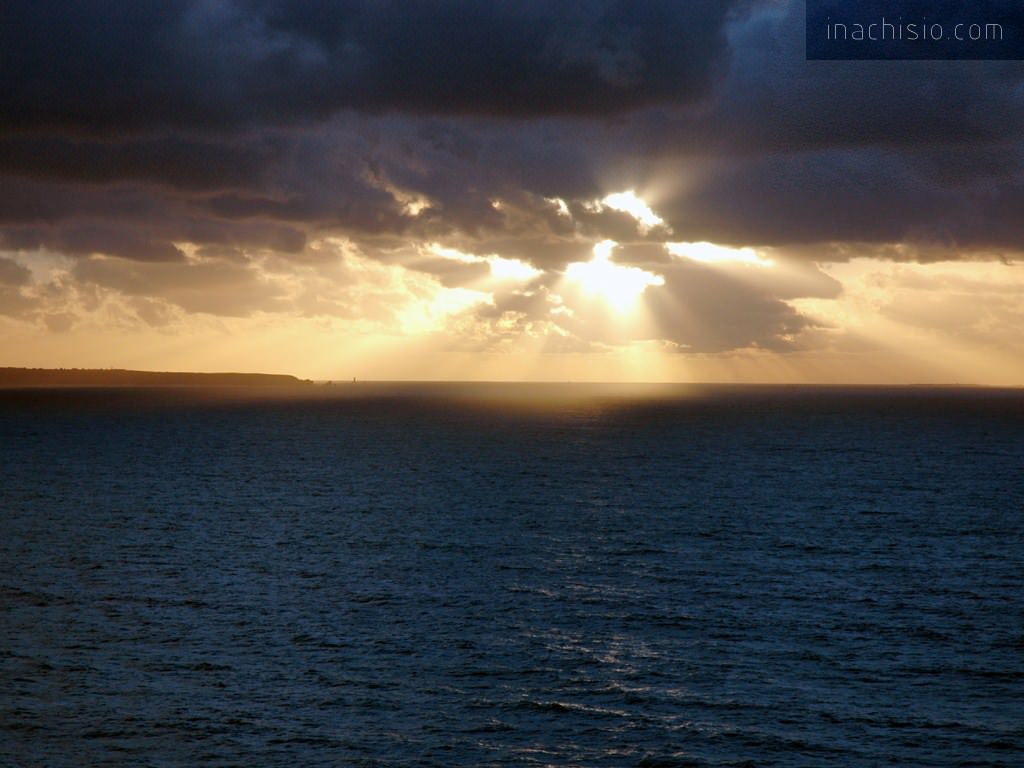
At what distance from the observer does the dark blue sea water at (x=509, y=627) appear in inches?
1374

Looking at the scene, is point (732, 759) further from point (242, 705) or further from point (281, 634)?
point (281, 634)

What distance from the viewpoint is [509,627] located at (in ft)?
160

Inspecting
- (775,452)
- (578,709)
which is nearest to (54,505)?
(578,709)

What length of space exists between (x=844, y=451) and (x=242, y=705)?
13650cm

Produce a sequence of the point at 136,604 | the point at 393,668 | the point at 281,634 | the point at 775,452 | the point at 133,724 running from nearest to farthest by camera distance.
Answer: the point at 133,724 → the point at 393,668 → the point at 281,634 → the point at 136,604 → the point at 775,452

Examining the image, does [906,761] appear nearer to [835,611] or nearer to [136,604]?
[835,611]

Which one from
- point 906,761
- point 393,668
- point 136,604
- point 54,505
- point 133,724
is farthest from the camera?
point 54,505

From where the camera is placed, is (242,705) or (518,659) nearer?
(242,705)

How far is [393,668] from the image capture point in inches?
1657

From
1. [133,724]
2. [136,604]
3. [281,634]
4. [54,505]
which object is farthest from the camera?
[54,505]

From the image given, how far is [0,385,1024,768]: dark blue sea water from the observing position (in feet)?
115

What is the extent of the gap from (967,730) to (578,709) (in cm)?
1370

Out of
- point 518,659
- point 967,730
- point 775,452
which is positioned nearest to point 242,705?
point 518,659

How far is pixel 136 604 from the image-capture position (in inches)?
2058
